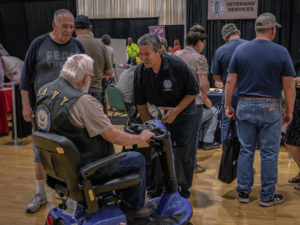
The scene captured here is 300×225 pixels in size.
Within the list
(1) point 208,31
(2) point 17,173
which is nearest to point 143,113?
(2) point 17,173

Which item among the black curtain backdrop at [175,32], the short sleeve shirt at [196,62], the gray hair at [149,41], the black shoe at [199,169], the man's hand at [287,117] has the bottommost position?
the black shoe at [199,169]

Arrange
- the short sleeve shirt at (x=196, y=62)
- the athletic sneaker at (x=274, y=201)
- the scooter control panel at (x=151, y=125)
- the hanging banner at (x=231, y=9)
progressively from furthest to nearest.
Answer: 1. the hanging banner at (x=231, y=9)
2. the short sleeve shirt at (x=196, y=62)
3. the athletic sneaker at (x=274, y=201)
4. the scooter control panel at (x=151, y=125)

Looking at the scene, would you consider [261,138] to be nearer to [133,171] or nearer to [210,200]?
[210,200]

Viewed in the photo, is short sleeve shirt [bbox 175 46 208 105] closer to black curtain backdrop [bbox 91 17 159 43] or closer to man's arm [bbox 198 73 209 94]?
man's arm [bbox 198 73 209 94]

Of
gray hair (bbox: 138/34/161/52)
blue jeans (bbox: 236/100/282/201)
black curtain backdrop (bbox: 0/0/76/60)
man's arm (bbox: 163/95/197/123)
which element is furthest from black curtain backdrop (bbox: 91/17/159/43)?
gray hair (bbox: 138/34/161/52)

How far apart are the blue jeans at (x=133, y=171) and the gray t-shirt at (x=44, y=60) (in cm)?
107

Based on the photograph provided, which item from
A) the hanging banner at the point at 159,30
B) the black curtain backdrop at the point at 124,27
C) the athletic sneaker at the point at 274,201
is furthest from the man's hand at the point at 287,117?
the black curtain backdrop at the point at 124,27

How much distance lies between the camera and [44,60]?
2805 mm

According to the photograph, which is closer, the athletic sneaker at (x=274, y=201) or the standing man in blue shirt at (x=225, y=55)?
the athletic sneaker at (x=274, y=201)

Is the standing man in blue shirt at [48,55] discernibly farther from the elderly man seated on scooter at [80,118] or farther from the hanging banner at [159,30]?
the hanging banner at [159,30]

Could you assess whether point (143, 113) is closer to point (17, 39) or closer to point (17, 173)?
point (17, 173)

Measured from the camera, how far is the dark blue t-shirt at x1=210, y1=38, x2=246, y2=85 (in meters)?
3.52

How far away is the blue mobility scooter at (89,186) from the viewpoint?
1.82 meters

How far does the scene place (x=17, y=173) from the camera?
12.7ft
